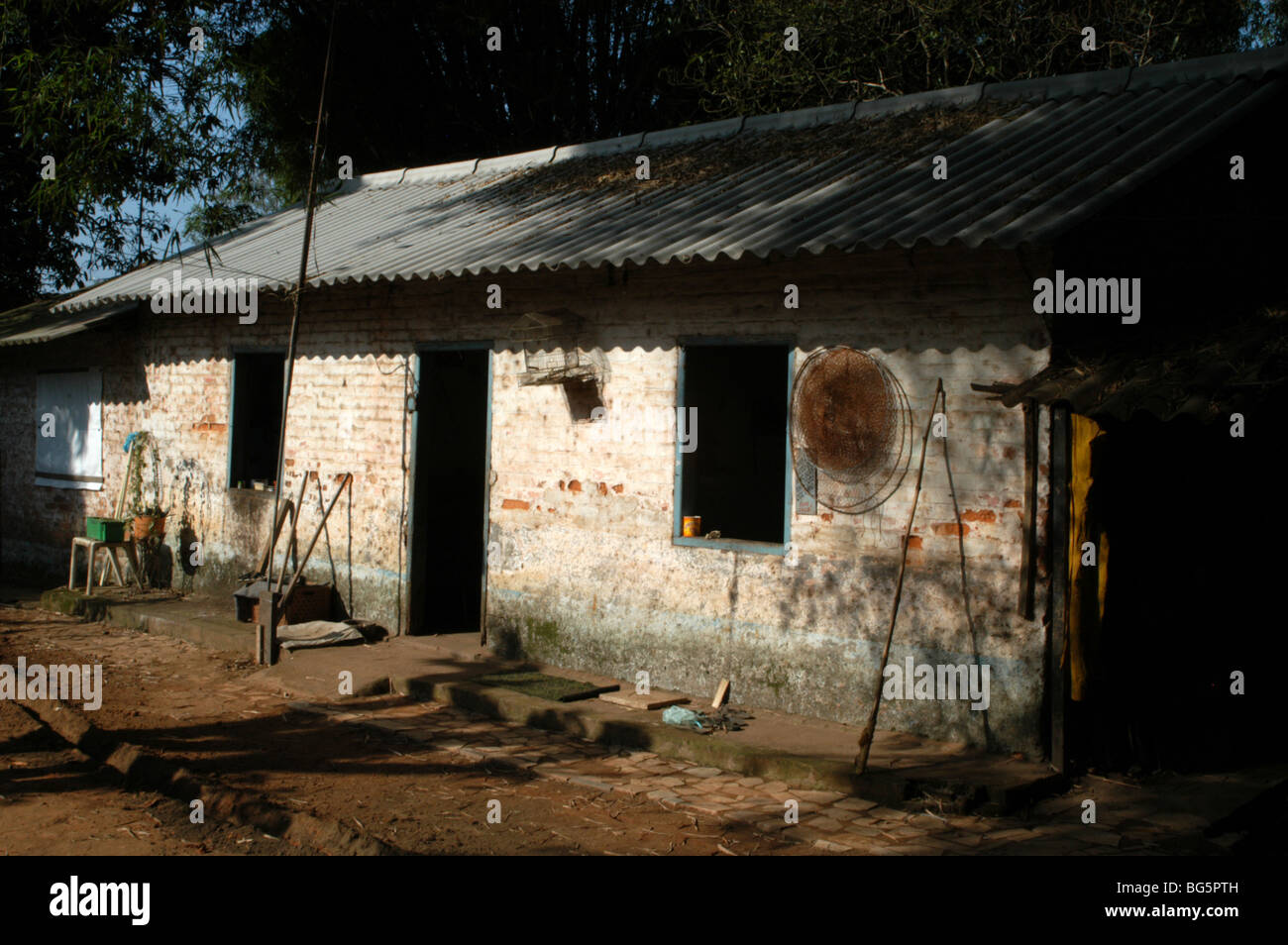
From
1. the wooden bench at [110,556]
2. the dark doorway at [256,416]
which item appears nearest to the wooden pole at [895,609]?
the dark doorway at [256,416]

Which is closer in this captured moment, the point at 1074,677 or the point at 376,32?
the point at 1074,677

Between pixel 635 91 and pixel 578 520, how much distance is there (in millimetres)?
12754

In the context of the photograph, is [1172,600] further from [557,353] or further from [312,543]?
[312,543]

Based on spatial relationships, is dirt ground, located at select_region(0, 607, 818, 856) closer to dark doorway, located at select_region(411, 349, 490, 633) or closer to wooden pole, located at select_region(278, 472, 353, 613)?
wooden pole, located at select_region(278, 472, 353, 613)

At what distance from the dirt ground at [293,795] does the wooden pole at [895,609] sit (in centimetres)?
90

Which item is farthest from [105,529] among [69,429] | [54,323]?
[54,323]

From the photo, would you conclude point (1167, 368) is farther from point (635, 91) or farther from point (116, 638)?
point (635, 91)

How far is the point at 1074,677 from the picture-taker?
20.0 ft

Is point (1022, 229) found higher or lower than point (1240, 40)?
lower

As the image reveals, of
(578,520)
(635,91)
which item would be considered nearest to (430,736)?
(578,520)

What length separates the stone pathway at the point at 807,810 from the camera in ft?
17.6

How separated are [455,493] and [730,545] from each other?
3.88 meters
